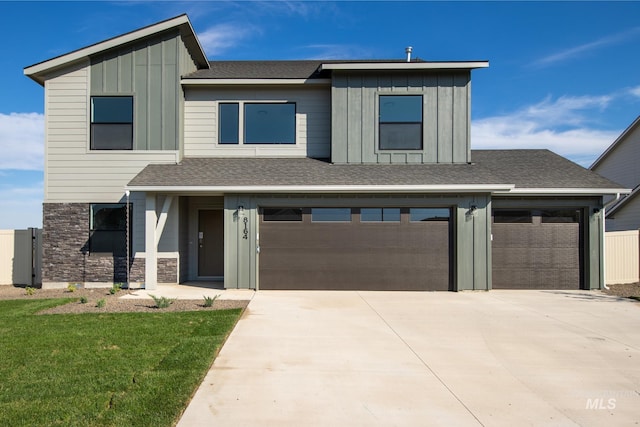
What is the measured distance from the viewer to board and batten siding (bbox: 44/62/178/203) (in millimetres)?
11211

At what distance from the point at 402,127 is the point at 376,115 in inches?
33.2

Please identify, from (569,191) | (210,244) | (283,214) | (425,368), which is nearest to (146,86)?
(210,244)

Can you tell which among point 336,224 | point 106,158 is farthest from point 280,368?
point 106,158

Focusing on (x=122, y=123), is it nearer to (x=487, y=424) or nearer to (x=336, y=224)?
(x=336, y=224)

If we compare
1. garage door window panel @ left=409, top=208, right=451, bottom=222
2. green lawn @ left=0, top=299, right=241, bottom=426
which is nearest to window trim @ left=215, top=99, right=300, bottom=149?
garage door window panel @ left=409, top=208, right=451, bottom=222

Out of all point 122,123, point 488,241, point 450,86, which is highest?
point 450,86

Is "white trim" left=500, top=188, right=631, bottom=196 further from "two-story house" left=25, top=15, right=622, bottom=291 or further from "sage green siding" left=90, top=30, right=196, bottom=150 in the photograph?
"sage green siding" left=90, top=30, right=196, bottom=150

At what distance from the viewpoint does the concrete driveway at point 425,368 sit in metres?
3.69

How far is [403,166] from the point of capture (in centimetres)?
1126

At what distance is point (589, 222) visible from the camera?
35.2 ft

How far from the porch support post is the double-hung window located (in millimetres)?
2934

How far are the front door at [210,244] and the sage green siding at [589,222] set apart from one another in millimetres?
8152

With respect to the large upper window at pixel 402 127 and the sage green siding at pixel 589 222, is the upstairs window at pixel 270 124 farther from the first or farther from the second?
the sage green siding at pixel 589 222

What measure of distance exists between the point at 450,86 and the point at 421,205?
3.80 meters
